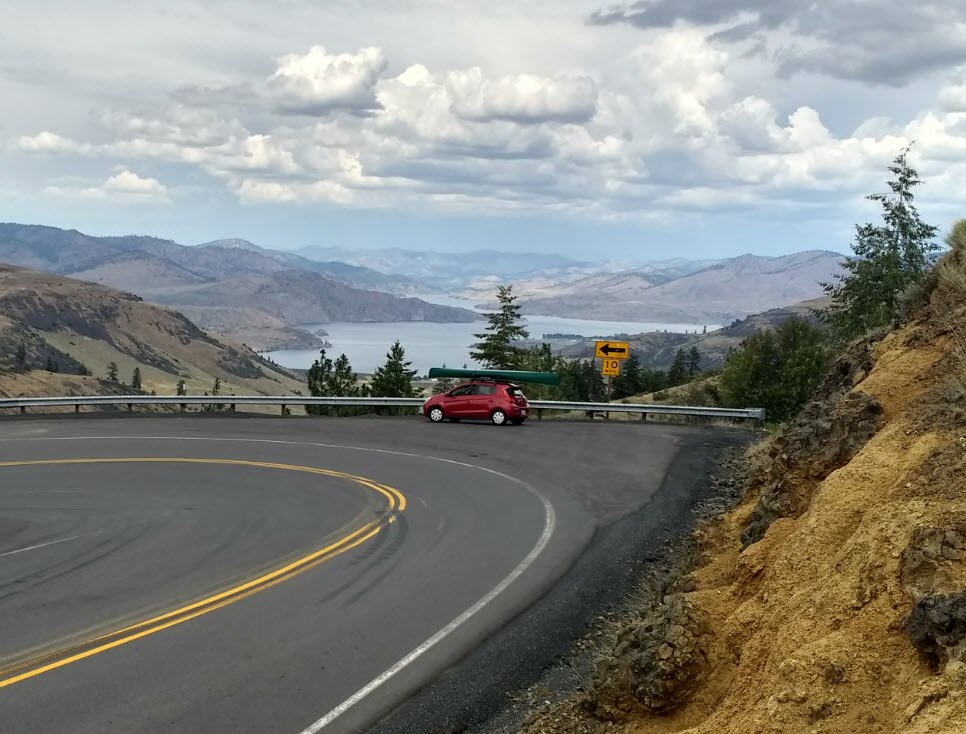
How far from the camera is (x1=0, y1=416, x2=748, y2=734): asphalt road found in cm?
884

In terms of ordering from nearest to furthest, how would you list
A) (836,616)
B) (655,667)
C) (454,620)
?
(836,616) < (655,667) < (454,620)

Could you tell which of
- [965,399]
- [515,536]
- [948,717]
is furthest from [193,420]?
[948,717]

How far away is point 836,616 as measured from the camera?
7.08 m

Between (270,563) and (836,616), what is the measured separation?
29.9ft

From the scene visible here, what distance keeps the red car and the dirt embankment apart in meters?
20.4

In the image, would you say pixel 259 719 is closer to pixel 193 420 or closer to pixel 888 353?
pixel 888 353

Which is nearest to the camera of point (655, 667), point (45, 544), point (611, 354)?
point (655, 667)

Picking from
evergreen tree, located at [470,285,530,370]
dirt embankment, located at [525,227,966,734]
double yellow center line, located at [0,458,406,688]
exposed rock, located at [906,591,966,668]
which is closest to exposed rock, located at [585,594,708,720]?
dirt embankment, located at [525,227,966,734]

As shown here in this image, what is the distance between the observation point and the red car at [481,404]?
3198 cm

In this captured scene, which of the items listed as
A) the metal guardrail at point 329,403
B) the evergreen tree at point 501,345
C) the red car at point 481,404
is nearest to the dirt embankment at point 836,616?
the red car at point 481,404

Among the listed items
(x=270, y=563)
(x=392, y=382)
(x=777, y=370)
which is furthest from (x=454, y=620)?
(x=392, y=382)

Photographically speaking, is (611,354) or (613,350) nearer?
(613,350)

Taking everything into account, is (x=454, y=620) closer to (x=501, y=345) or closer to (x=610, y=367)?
(x=610, y=367)

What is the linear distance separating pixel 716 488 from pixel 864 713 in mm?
14983
